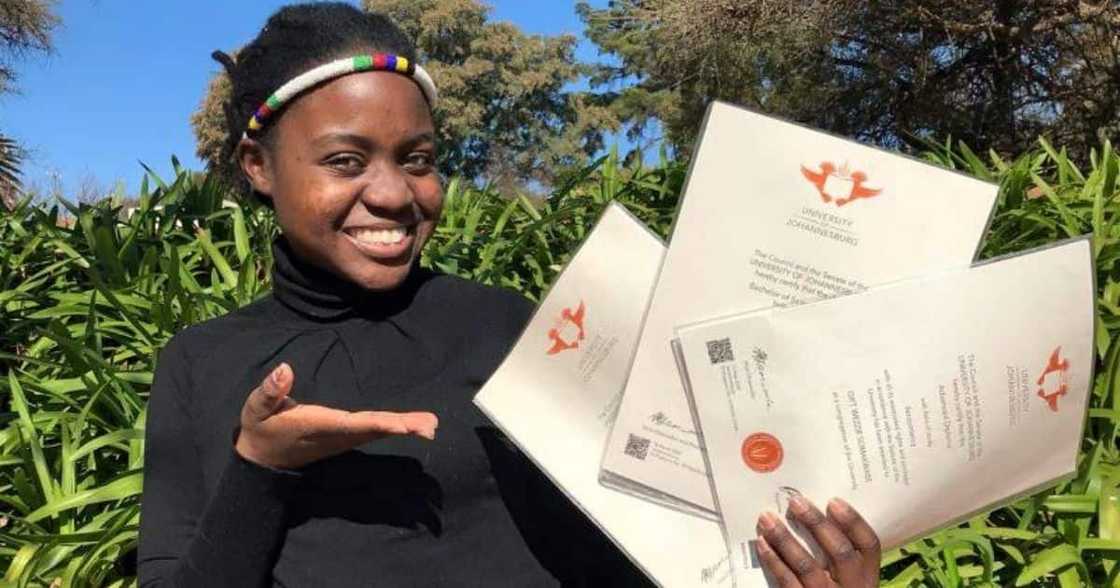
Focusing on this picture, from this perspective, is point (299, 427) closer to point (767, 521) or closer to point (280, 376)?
point (280, 376)

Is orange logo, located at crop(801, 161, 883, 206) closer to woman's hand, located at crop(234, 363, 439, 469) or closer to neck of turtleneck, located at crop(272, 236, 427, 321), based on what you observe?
woman's hand, located at crop(234, 363, 439, 469)

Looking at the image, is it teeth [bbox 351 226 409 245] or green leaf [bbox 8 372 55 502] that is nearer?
teeth [bbox 351 226 409 245]

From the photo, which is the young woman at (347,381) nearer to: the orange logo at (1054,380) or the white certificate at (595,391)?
the white certificate at (595,391)

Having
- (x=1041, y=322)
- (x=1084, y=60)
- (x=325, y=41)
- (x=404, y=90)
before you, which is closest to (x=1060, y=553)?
(x=1041, y=322)

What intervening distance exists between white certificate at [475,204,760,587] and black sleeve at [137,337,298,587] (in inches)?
11.1

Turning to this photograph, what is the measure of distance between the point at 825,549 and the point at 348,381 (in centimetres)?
63

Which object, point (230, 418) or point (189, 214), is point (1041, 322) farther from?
point (189, 214)

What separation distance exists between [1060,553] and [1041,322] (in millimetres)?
1029

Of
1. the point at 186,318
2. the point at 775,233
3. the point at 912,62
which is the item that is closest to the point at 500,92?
the point at 912,62

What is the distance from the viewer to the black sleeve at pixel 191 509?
1111 mm

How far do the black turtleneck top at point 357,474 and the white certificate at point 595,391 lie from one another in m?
0.17

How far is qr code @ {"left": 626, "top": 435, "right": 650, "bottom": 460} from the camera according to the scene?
1.03 meters

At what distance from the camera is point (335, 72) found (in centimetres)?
125

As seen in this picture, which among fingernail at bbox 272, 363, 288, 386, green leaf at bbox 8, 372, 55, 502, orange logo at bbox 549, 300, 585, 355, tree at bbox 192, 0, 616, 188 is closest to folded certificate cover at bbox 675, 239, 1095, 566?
orange logo at bbox 549, 300, 585, 355
